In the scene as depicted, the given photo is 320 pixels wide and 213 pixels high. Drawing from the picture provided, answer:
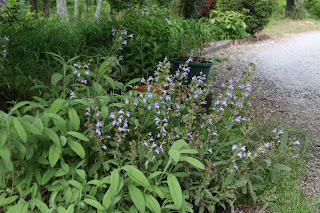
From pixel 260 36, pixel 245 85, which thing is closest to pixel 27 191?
pixel 245 85

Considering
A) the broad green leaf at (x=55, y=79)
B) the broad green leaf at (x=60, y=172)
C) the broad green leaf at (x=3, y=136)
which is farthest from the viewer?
the broad green leaf at (x=55, y=79)

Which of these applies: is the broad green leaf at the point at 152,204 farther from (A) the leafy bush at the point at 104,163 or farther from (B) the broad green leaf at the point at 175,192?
(B) the broad green leaf at the point at 175,192

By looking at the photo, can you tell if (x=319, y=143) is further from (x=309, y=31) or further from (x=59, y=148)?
(x=309, y=31)

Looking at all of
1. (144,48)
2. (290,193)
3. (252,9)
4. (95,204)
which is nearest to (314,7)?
(252,9)

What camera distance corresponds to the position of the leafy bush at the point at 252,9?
27.0 feet

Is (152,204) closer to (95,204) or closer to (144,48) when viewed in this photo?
(95,204)

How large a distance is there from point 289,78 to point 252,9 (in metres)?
3.92

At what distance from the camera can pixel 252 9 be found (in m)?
8.49

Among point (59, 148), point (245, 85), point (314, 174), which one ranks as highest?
point (245, 85)

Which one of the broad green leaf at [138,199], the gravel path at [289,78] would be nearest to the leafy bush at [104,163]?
the broad green leaf at [138,199]

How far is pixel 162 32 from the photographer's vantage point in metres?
3.97

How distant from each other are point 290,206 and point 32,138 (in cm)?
170

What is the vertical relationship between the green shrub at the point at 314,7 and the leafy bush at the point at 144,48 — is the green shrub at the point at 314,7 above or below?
above

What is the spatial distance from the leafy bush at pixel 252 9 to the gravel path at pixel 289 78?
61 centimetres
